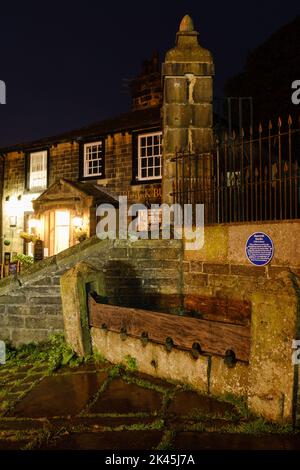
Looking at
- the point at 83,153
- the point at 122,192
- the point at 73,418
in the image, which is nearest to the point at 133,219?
the point at 122,192

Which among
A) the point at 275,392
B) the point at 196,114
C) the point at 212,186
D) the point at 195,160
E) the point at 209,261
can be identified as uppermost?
the point at 196,114

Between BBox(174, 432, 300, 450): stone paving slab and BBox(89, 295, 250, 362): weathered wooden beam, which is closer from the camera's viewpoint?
BBox(174, 432, 300, 450): stone paving slab

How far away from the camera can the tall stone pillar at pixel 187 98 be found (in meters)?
6.76

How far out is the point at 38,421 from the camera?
377 cm

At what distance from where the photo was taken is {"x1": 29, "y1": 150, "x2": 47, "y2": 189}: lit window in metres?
18.2

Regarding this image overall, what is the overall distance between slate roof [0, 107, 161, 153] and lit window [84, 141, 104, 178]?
1.72ft

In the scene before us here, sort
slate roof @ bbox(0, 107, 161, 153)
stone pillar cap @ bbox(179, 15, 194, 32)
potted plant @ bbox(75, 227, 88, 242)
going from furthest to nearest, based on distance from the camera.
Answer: slate roof @ bbox(0, 107, 161, 153), potted plant @ bbox(75, 227, 88, 242), stone pillar cap @ bbox(179, 15, 194, 32)

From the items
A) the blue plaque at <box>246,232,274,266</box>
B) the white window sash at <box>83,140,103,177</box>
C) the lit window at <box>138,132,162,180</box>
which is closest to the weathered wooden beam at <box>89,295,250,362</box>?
the blue plaque at <box>246,232,274,266</box>

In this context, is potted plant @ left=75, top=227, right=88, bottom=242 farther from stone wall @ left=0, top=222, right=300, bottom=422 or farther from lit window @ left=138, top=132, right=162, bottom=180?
stone wall @ left=0, top=222, right=300, bottom=422

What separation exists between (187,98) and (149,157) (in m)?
9.22

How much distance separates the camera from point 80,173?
1727cm

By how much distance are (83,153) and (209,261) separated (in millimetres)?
12903

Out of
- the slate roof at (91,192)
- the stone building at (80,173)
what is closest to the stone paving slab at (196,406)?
the stone building at (80,173)
